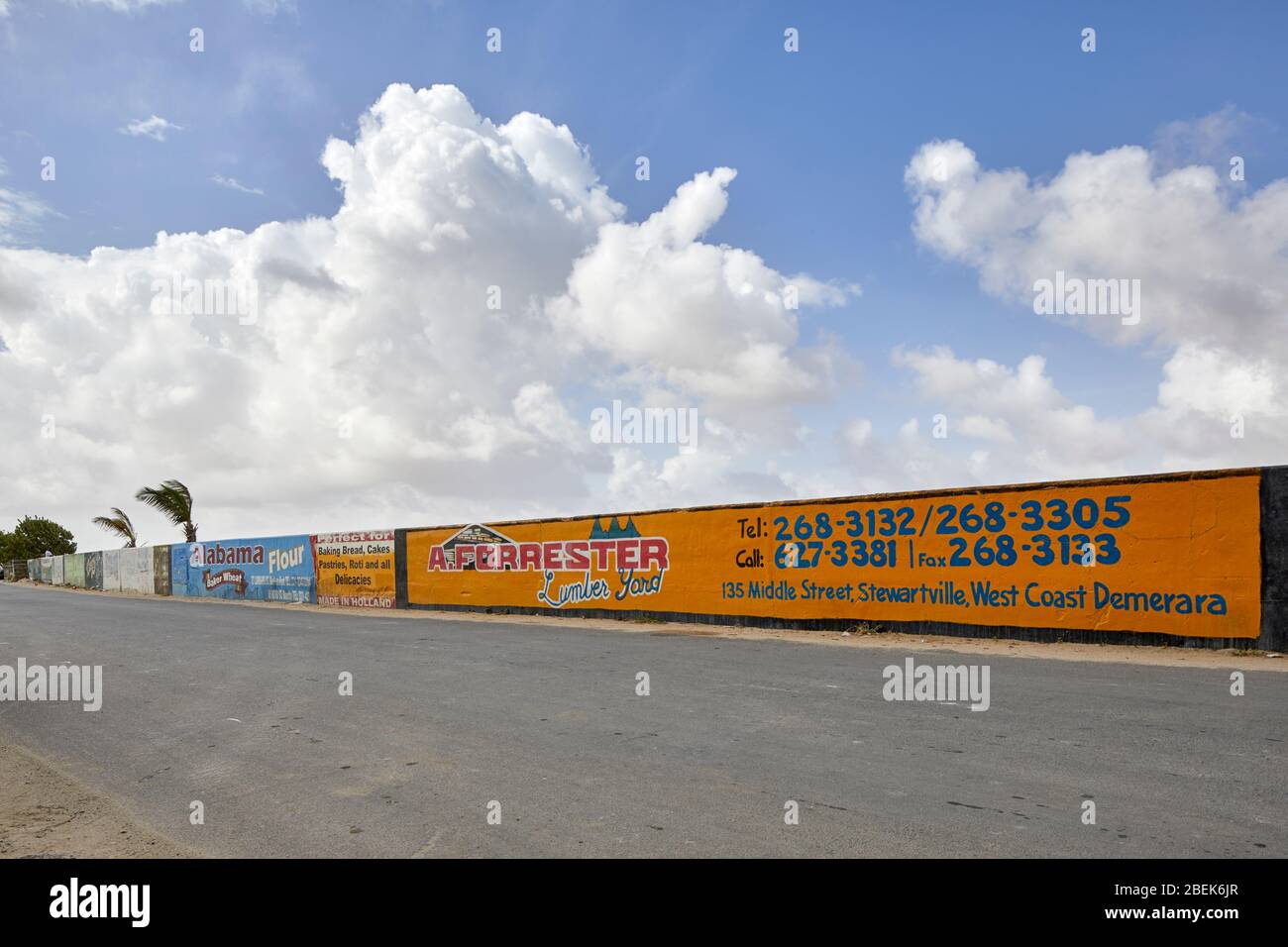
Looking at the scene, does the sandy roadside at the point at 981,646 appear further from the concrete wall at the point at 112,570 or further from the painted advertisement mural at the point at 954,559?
the concrete wall at the point at 112,570

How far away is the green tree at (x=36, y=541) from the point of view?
8756cm

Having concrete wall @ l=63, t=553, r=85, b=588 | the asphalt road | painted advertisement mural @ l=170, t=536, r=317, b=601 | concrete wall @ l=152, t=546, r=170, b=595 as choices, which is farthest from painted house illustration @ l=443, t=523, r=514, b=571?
concrete wall @ l=63, t=553, r=85, b=588

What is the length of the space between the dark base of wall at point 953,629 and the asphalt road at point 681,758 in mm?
1998

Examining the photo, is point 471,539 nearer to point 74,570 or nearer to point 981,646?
point 981,646

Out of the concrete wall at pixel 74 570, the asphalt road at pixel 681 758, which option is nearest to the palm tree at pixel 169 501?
the concrete wall at pixel 74 570

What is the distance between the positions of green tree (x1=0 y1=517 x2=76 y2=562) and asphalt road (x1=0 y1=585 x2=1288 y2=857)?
9647 cm

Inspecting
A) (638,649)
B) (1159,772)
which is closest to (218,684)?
(638,649)

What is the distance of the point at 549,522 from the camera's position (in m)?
21.2

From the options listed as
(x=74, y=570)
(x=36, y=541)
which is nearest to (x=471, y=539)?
(x=74, y=570)

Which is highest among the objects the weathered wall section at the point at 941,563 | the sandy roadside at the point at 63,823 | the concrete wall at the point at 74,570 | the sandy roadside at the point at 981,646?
the weathered wall section at the point at 941,563

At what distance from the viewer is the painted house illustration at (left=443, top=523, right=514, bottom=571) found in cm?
2273

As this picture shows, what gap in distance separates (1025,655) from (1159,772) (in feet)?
20.8

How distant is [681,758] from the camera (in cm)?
594
